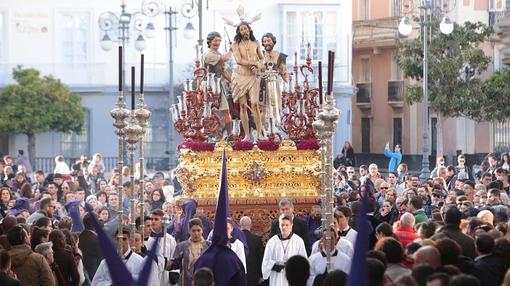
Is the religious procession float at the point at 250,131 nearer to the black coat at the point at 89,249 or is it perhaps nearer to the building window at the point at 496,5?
the black coat at the point at 89,249

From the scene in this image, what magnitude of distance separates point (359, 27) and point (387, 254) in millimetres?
46582

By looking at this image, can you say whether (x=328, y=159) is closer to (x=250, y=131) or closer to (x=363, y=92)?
(x=250, y=131)

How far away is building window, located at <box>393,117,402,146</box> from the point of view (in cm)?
6019

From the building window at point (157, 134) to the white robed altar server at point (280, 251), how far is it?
36.6 meters

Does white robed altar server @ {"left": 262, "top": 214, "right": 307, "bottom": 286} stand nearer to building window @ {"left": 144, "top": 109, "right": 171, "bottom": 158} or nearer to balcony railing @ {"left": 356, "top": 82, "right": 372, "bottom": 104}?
building window @ {"left": 144, "top": 109, "right": 171, "bottom": 158}

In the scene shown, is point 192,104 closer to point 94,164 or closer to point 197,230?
point 197,230

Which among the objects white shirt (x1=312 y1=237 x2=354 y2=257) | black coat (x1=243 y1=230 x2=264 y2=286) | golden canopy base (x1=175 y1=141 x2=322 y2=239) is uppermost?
golden canopy base (x1=175 y1=141 x2=322 y2=239)

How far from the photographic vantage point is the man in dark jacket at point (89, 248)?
779 inches

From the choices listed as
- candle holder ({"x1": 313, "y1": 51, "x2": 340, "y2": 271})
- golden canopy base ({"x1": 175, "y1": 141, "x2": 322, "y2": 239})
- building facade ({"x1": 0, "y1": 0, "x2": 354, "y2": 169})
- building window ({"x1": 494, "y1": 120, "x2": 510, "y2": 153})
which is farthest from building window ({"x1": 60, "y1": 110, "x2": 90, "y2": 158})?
candle holder ({"x1": 313, "y1": 51, "x2": 340, "y2": 271})

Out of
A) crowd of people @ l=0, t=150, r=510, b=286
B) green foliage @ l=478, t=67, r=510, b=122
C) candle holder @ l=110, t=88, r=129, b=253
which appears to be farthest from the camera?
green foliage @ l=478, t=67, r=510, b=122

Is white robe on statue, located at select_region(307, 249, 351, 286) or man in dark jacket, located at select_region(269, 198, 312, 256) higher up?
man in dark jacket, located at select_region(269, 198, 312, 256)

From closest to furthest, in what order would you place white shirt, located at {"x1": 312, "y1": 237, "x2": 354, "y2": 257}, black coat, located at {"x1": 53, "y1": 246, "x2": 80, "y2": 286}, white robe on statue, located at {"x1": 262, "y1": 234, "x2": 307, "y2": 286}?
1. black coat, located at {"x1": 53, "y1": 246, "x2": 80, "y2": 286}
2. white shirt, located at {"x1": 312, "y1": 237, "x2": 354, "y2": 257}
3. white robe on statue, located at {"x1": 262, "y1": 234, "x2": 307, "y2": 286}

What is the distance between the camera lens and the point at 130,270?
17531mm

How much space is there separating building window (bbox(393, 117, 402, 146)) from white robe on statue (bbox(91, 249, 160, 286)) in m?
42.7
